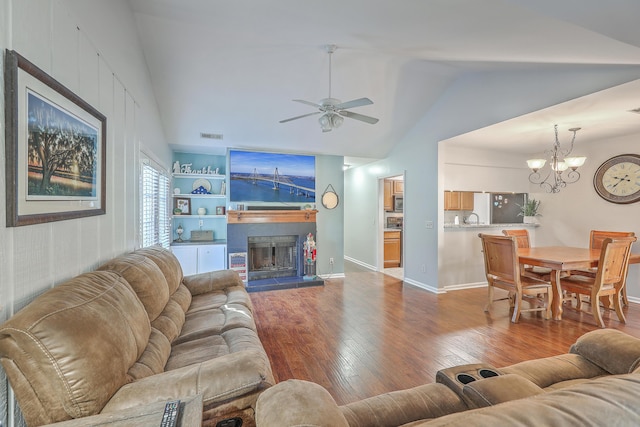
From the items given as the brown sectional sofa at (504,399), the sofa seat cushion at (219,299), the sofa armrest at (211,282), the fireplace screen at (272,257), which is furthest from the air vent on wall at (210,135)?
the brown sectional sofa at (504,399)

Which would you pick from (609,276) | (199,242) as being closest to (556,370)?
(609,276)

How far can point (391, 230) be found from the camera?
6.84 m

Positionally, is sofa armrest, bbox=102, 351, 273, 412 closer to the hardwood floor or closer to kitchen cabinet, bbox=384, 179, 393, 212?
the hardwood floor

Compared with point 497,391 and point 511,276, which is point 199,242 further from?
point 497,391

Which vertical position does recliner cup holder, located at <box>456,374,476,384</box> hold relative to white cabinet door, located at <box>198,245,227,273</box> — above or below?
above

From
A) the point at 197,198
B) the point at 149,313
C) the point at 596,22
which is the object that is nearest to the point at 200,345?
A: the point at 149,313

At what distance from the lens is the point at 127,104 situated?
261 cm

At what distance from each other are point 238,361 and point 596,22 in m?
2.80

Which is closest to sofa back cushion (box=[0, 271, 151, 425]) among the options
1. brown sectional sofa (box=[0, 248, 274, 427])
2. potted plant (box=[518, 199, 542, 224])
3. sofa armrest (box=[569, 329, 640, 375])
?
brown sectional sofa (box=[0, 248, 274, 427])

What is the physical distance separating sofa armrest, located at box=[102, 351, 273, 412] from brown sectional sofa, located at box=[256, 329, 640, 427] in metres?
0.38

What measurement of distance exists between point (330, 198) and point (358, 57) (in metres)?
2.96

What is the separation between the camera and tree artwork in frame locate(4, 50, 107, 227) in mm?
1101

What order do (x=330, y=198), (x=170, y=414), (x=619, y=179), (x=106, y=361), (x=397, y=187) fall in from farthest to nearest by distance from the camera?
(x=397, y=187) → (x=330, y=198) → (x=619, y=179) → (x=106, y=361) → (x=170, y=414)

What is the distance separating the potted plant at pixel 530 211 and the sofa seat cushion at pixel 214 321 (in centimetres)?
562
